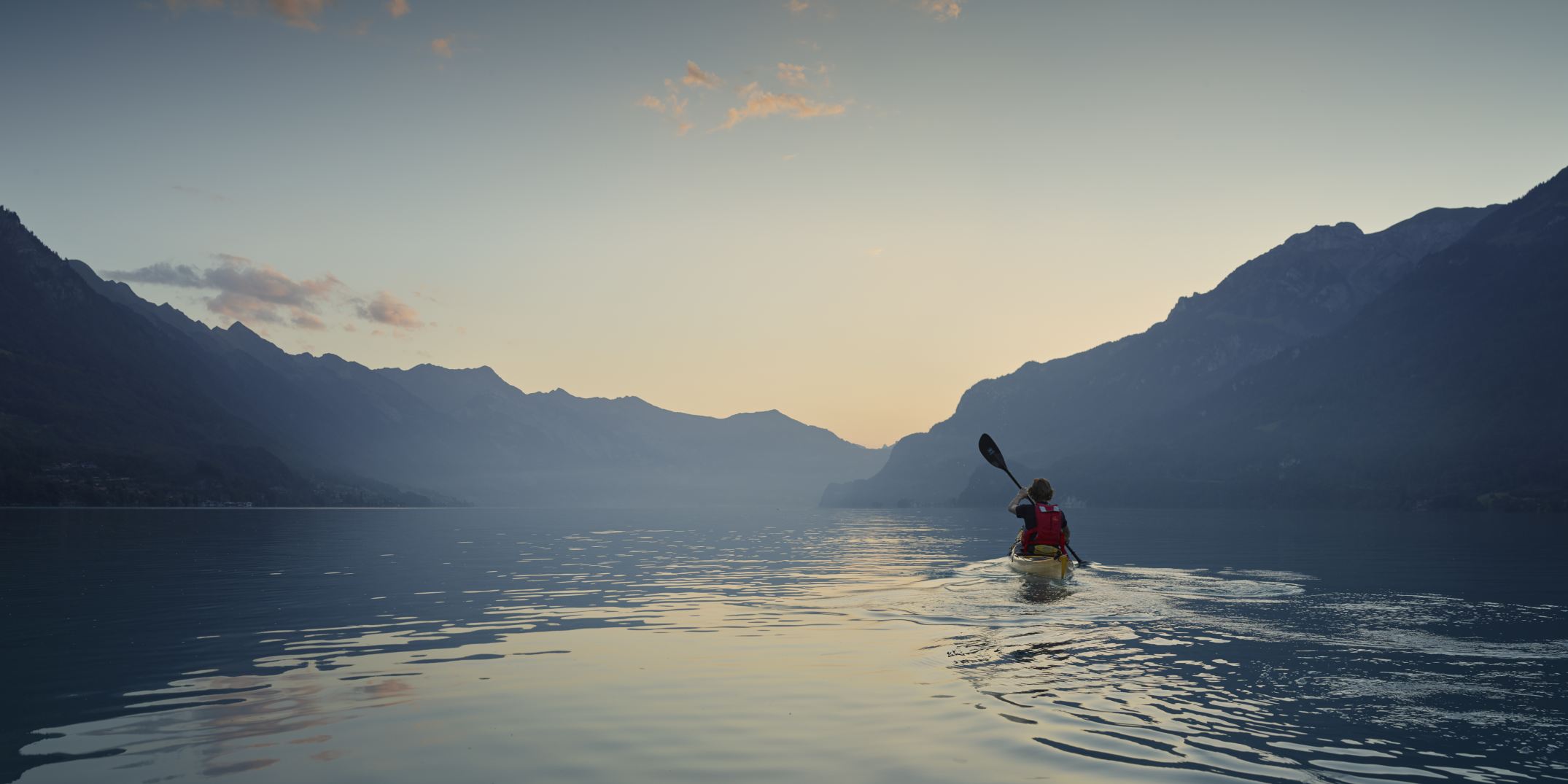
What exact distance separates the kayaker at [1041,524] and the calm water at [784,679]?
1.73m

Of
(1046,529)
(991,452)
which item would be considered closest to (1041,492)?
(1046,529)

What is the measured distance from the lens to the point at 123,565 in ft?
164

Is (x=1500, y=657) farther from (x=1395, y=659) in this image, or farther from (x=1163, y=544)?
(x=1163, y=544)

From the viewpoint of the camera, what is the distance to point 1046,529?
36.2 meters

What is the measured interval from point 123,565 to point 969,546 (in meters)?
57.8

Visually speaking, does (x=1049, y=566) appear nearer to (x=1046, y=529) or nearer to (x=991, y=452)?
(x=1046, y=529)

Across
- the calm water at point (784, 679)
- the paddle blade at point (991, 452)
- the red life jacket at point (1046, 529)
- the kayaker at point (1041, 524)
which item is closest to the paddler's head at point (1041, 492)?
the kayaker at point (1041, 524)

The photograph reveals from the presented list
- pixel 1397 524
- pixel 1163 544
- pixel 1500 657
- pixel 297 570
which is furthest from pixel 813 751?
pixel 1397 524

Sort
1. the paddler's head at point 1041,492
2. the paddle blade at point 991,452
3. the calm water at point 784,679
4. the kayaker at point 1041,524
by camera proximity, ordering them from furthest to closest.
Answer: the paddle blade at point 991,452, the kayaker at point 1041,524, the paddler's head at point 1041,492, the calm water at point 784,679

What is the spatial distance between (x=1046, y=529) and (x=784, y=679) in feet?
64.1

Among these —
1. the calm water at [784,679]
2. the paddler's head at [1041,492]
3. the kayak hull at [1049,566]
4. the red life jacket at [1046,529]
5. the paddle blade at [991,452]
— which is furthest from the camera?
the paddle blade at [991,452]

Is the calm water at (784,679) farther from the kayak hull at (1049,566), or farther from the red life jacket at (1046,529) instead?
the red life jacket at (1046,529)

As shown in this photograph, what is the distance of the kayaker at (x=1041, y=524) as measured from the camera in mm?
35594

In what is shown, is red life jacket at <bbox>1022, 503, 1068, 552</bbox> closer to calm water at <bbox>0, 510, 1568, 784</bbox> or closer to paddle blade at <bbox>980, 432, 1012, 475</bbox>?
calm water at <bbox>0, 510, 1568, 784</bbox>
